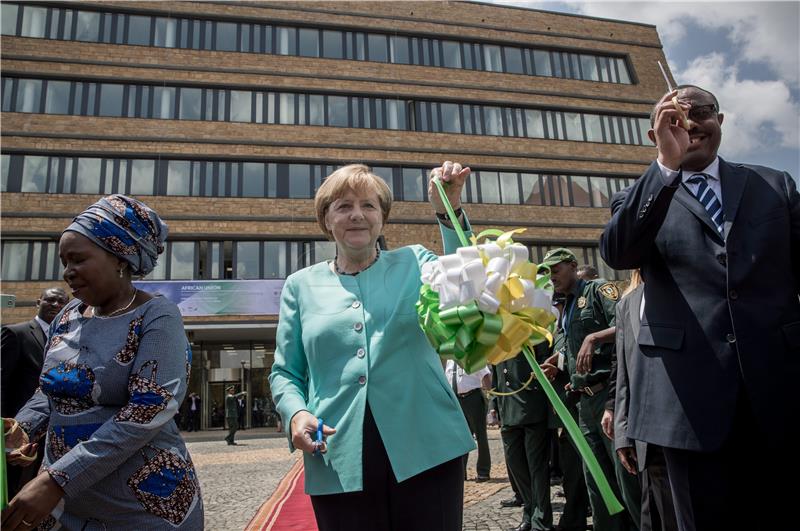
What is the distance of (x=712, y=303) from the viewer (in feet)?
6.29

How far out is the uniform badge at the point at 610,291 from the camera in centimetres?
457

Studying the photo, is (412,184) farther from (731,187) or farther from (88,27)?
(731,187)

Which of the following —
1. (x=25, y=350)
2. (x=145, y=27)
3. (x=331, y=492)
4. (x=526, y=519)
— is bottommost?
(x=526, y=519)

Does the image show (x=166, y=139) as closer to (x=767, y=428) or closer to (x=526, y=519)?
(x=526, y=519)

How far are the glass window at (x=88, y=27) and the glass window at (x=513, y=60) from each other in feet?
71.9

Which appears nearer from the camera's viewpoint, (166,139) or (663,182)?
(663,182)

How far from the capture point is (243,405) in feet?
89.2

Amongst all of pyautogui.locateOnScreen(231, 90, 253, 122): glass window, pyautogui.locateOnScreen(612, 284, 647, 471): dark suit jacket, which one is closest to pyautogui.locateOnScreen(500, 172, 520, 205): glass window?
pyautogui.locateOnScreen(231, 90, 253, 122): glass window

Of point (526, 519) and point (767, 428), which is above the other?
point (767, 428)

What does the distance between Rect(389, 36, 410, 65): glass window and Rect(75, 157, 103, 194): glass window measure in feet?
53.3

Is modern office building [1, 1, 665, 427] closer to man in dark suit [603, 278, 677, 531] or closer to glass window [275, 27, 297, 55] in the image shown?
glass window [275, 27, 297, 55]

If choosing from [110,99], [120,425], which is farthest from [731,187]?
[110,99]

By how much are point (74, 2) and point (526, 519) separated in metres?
32.2

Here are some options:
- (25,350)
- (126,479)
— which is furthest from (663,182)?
(25,350)
